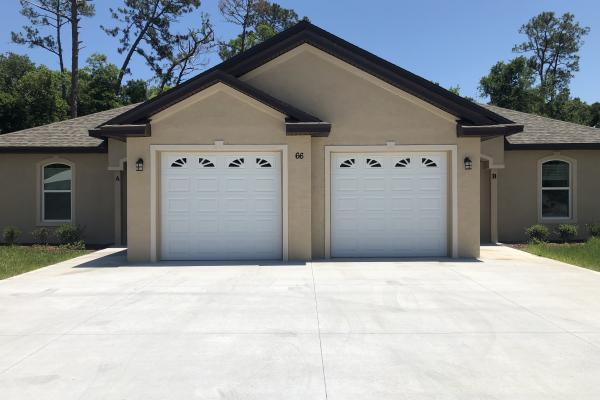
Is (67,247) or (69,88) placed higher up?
(69,88)

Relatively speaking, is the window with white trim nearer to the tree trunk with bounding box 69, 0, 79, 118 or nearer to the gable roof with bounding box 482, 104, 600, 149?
the gable roof with bounding box 482, 104, 600, 149

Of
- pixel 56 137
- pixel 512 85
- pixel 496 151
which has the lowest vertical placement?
pixel 496 151

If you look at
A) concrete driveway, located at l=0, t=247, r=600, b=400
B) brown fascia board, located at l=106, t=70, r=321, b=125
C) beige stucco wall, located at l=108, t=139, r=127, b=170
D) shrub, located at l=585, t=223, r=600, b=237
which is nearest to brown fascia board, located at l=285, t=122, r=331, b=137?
brown fascia board, located at l=106, t=70, r=321, b=125

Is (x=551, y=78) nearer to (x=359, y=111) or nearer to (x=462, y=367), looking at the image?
(x=359, y=111)

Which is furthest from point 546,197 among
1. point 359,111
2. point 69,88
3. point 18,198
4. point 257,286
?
point 69,88

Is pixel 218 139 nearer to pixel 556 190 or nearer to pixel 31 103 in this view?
pixel 556 190

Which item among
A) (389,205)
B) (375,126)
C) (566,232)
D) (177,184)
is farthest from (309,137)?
(566,232)

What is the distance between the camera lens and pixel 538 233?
14523mm

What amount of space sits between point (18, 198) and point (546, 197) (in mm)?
17073

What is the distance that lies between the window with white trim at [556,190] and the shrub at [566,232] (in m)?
0.65

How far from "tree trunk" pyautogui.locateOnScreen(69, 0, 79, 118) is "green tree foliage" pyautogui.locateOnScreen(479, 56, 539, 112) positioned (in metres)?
26.9

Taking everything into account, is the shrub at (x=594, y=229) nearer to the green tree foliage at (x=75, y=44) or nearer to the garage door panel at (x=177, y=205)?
the garage door panel at (x=177, y=205)

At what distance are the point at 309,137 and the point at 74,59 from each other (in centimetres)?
2446

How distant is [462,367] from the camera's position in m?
4.66
